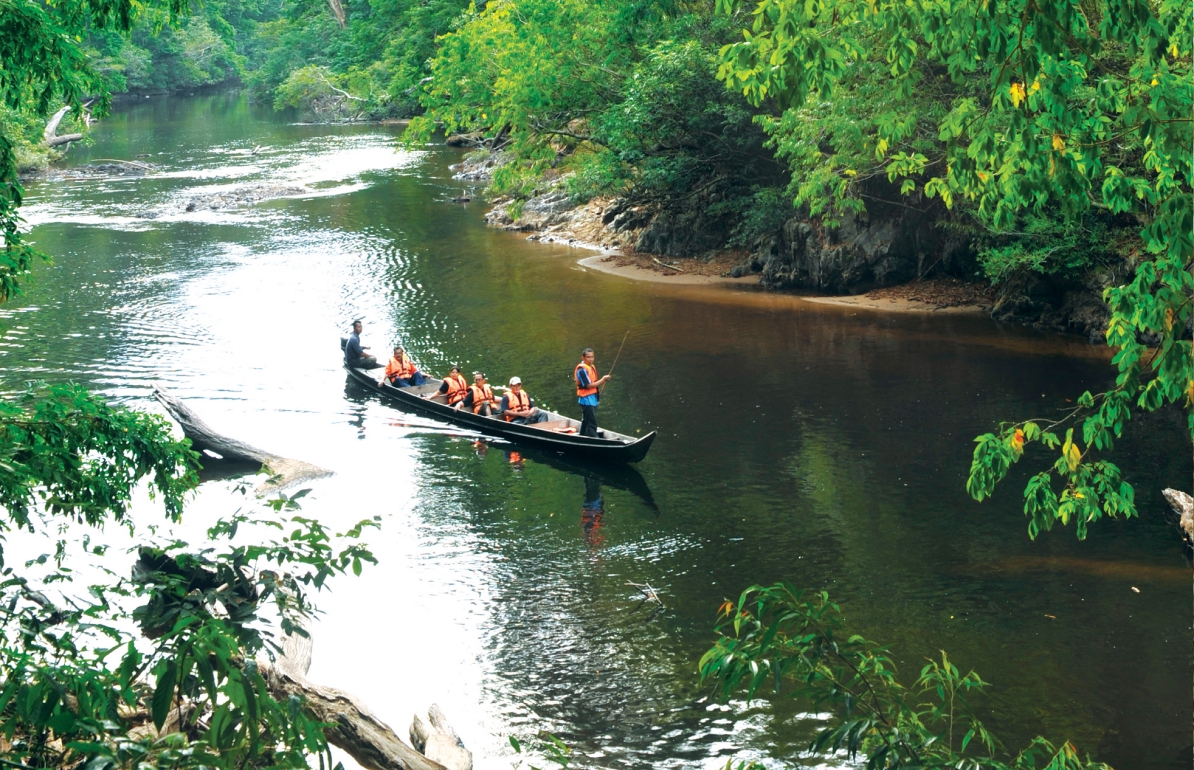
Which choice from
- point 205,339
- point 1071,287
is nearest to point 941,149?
point 1071,287

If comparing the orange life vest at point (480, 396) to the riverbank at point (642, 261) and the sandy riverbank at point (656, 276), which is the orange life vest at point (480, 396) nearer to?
the riverbank at point (642, 261)

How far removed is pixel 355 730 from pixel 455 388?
12386 mm

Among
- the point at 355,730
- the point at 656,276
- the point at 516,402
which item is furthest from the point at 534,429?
the point at 656,276

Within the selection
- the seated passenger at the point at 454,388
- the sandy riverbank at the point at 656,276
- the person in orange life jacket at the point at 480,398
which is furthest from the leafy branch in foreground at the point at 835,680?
the sandy riverbank at the point at 656,276

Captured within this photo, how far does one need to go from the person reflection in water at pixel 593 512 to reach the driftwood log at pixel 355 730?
18.8 ft

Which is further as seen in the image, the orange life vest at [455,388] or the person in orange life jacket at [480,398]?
the orange life vest at [455,388]

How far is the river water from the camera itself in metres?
11.2

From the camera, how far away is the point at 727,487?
16.7 metres

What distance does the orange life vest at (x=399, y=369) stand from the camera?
2227cm

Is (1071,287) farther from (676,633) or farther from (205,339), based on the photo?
(205,339)

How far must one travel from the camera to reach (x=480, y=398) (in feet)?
66.5

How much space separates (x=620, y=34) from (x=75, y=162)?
127 feet

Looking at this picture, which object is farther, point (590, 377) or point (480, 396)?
point (480, 396)

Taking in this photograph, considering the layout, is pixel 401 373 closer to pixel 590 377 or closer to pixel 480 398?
pixel 480 398
